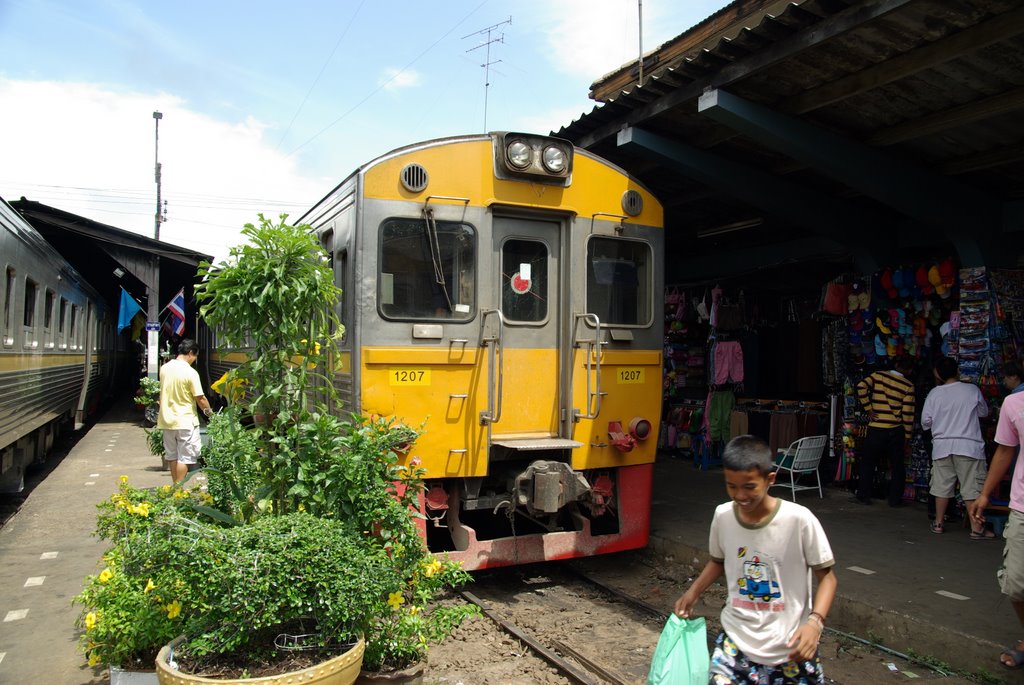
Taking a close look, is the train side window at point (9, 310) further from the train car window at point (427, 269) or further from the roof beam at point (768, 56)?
the roof beam at point (768, 56)

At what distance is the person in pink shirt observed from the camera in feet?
13.8

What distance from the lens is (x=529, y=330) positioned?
6141mm

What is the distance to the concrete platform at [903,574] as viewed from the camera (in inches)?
184

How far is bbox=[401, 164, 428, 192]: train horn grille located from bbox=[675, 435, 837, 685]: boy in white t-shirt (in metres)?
3.51

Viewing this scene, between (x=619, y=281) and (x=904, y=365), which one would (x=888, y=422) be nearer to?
(x=904, y=365)

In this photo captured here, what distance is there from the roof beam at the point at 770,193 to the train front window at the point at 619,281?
177cm

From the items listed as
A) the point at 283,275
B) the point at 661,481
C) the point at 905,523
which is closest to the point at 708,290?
the point at 661,481

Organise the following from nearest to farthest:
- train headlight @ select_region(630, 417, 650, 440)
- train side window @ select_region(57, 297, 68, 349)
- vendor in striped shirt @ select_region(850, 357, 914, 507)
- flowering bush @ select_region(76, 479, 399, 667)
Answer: flowering bush @ select_region(76, 479, 399, 667) → train headlight @ select_region(630, 417, 650, 440) → vendor in striped shirt @ select_region(850, 357, 914, 507) → train side window @ select_region(57, 297, 68, 349)

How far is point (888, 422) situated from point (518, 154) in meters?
5.00

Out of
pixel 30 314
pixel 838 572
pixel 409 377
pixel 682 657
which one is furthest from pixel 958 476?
pixel 30 314

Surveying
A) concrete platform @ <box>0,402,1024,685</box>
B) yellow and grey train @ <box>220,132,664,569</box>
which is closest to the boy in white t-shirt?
concrete platform @ <box>0,402,1024,685</box>

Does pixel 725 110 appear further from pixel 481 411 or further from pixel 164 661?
pixel 164 661

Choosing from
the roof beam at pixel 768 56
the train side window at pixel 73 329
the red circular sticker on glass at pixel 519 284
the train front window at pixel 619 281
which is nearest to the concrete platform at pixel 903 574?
the train front window at pixel 619 281

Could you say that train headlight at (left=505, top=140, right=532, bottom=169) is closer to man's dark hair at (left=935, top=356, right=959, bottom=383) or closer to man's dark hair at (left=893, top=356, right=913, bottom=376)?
man's dark hair at (left=935, top=356, right=959, bottom=383)
